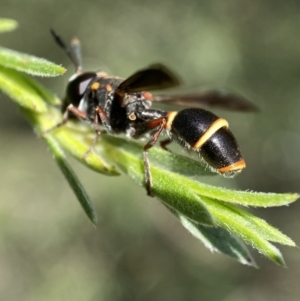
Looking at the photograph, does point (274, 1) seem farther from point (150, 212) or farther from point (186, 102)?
point (186, 102)

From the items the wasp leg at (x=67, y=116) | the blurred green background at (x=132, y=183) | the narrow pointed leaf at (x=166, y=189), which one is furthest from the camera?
the blurred green background at (x=132, y=183)

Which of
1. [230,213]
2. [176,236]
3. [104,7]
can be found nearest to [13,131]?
[104,7]

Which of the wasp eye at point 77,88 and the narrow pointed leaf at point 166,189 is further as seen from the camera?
the wasp eye at point 77,88

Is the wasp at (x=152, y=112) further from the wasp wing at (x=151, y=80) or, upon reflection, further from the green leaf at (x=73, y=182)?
the green leaf at (x=73, y=182)

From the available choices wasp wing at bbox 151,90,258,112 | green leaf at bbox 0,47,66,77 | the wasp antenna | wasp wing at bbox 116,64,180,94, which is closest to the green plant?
green leaf at bbox 0,47,66,77

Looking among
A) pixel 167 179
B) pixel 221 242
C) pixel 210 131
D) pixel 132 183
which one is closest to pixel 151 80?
pixel 210 131

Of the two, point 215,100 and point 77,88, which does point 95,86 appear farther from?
point 215,100

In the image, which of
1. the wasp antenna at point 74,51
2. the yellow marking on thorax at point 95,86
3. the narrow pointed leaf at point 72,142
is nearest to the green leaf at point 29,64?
the narrow pointed leaf at point 72,142
